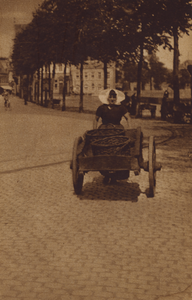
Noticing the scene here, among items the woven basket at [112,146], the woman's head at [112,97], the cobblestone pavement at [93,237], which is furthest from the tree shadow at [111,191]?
the woman's head at [112,97]

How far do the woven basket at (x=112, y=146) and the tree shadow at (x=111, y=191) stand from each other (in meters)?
0.80

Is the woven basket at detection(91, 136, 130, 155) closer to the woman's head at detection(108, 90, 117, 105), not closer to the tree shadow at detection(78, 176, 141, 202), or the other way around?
the tree shadow at detection(78, 176, 141, 202)

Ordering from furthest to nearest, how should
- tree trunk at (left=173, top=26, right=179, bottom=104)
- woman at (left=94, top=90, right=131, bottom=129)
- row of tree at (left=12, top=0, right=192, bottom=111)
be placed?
tree trunk at (left=173, top=26, right=179, bottom=104)
row of tree at (left=12, top=0, right=192, bottom=111)
woman at (left=94, top=90, right=131, bottom=129)

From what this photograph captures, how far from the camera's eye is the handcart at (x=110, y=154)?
7762 millimetres

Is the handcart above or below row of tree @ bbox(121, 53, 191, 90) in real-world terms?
below

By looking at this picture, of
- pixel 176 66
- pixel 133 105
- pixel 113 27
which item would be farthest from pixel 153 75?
pixel 176 66

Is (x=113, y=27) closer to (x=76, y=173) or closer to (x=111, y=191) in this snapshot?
(x=111, y=191)

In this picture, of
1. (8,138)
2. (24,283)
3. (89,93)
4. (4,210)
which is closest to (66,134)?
(8,138)

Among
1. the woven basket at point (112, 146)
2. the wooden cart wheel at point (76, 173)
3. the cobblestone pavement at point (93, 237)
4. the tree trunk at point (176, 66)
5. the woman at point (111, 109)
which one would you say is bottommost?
the cobblestone pavement at point (93, 237)

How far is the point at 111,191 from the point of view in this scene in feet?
29.0

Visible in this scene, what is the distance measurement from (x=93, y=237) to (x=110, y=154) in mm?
2132

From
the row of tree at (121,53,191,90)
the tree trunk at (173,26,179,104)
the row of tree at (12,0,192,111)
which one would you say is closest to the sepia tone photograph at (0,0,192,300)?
the row of tree at (12,0,192,111)

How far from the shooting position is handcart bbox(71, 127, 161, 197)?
7.76m

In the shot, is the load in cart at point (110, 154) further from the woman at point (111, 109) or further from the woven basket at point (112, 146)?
the woman at point (111, 109)
